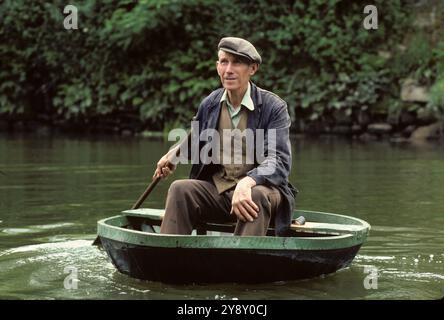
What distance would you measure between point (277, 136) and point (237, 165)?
33 cm

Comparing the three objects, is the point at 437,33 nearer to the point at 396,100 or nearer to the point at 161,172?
the point at 396,100

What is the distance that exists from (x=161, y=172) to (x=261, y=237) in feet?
4.11

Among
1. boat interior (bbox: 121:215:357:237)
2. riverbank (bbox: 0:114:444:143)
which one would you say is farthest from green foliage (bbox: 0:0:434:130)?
boat interior (bbox: 121:215:357:237)

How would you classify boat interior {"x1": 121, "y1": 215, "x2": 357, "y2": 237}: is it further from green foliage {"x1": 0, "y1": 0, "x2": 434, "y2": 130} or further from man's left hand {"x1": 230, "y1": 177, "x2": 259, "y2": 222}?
green foliage {"x1": 0, "y1": 0, "x2": 434, "y2": 130}

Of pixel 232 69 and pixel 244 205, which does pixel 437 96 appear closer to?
pixel 232 69

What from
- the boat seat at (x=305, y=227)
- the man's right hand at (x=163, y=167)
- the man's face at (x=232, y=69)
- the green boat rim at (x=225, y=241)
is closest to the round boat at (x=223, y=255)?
the green boat rim at (x=225, y=241)

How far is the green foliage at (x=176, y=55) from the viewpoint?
20.5 metres

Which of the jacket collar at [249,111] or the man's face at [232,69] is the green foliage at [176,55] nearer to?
the jacket collar at [249,111]

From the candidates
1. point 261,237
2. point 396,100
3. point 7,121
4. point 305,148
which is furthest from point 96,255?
point 7,121

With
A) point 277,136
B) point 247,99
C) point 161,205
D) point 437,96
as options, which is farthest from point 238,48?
point 437,96

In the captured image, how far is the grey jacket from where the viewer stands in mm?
6316

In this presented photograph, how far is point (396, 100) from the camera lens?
20.1 m

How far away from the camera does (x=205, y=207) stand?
21.3 feet

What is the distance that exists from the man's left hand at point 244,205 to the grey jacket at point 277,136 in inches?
7.3
